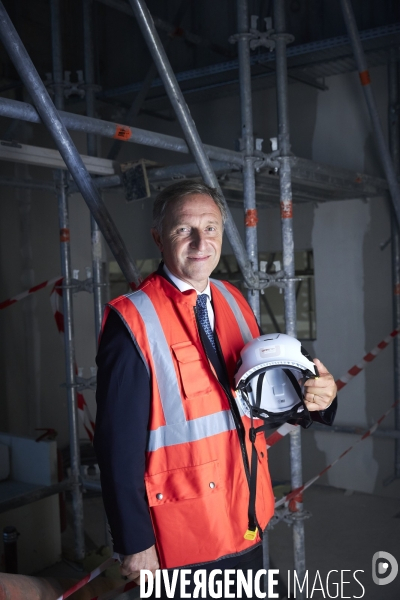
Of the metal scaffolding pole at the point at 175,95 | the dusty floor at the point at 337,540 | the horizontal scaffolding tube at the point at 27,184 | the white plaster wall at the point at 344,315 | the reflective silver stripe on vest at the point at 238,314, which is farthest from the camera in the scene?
the white plaster wall at the point at 344,315

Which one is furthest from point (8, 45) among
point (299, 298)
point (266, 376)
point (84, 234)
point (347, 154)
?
point (299, 298)

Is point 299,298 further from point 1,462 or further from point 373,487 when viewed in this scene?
point 1,462

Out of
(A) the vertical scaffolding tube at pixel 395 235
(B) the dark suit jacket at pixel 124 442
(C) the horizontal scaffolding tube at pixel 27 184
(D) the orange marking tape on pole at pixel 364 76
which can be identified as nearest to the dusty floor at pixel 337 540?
(A) the vertical scaffolding tube at pixel 395 235

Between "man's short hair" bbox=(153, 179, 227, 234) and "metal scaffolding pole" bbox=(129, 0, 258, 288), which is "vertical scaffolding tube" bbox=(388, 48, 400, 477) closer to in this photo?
"metal scaffolding pole" bbox=(129, 0, 258, 288)

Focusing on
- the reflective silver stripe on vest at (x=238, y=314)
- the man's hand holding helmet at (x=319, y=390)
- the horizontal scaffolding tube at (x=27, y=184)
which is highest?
the horizontal scaffolding tube at (x=27, y=184)

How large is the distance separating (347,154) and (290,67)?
126cm

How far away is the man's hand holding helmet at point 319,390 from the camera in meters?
2.51

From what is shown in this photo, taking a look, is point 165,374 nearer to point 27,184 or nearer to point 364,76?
point 27,184

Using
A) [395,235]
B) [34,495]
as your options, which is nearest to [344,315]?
[395,235]

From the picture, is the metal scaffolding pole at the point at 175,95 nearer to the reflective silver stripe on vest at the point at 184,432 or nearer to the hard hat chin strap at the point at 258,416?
the hard hat chin strap at the point at 258,416

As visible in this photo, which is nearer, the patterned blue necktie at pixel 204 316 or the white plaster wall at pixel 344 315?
the patterned blue necktie at pixel 204 316

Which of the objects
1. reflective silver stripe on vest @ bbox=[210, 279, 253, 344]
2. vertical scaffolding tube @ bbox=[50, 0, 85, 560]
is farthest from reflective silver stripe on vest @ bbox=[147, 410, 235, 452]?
vertical scaffolding tube @ bbox=[50, 0, 85, 560]

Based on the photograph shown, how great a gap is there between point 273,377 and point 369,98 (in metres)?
3.57

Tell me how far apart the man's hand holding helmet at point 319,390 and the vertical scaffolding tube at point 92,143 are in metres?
2.85
